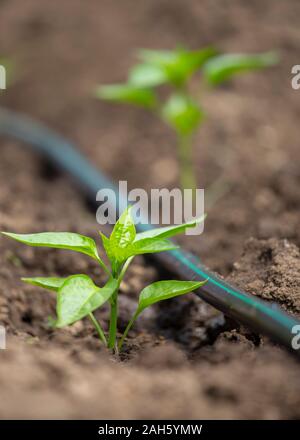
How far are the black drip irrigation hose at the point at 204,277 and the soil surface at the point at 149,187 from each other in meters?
0.06

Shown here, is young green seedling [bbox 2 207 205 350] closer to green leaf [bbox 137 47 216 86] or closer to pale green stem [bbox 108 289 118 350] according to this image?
pale green stem [bbox 108 289 118 350]

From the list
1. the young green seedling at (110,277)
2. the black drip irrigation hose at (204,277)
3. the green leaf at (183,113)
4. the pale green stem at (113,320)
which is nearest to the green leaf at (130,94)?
the green leaf at (183,113)

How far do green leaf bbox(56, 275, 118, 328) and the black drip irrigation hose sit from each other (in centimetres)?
31

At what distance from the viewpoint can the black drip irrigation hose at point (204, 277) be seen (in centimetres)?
127

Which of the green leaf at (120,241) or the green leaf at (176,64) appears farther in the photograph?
the green leaf at (176,64)

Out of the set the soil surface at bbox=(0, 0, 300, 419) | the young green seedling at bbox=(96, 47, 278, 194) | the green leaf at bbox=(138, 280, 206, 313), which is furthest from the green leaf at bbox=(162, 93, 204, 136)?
the green leaf at bbox=(138, 280, 206, 313)

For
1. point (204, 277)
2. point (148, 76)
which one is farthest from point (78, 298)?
point (148, 76)

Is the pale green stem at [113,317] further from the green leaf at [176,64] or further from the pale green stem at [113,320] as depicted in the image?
the green leaf at [176,64]

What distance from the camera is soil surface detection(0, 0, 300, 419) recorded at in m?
1.06

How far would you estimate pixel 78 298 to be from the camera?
116 centimetres

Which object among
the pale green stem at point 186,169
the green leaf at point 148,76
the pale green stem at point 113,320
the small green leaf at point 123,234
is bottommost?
the pale green stem at point 113,320

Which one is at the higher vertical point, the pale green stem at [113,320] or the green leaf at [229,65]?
the green leaf at [229,65]

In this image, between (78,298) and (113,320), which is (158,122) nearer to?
(113,320)

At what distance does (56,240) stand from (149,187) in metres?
1.38
